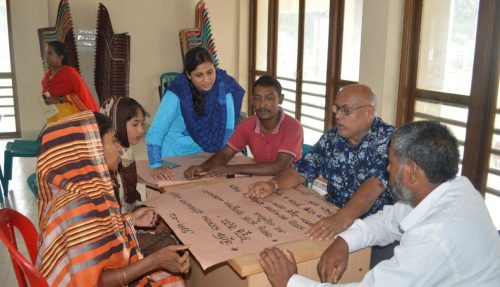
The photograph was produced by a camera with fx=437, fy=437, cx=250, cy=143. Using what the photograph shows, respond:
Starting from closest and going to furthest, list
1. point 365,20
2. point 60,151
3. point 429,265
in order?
point 429,265
point 60,151
point 365,20

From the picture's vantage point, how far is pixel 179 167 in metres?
2.43

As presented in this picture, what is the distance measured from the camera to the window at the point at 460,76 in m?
2.94

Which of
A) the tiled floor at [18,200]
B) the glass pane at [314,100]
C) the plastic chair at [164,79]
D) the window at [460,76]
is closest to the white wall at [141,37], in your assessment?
the plastic chair at [164,79]

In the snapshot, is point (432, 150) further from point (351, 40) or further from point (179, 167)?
point (351, 40)

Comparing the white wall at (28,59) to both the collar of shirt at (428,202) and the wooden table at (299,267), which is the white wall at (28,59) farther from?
the collar of shirt at (428,202)

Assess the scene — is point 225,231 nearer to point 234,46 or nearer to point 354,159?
point 354,159

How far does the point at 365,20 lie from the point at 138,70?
3.56m

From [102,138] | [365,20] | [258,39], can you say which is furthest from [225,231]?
[258,39]

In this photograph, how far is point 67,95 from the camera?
160 inches

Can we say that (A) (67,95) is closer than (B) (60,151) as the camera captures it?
No

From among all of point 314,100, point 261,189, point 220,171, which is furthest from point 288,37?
point 261,189

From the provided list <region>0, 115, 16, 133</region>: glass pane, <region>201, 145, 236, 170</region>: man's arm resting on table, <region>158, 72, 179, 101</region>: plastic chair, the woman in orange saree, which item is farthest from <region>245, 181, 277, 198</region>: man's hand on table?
<region>0, 115, 16, 133</region>: glass pane

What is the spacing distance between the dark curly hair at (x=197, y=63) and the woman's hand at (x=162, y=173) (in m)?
0.50

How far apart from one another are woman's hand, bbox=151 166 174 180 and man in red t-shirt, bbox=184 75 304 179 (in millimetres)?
84
